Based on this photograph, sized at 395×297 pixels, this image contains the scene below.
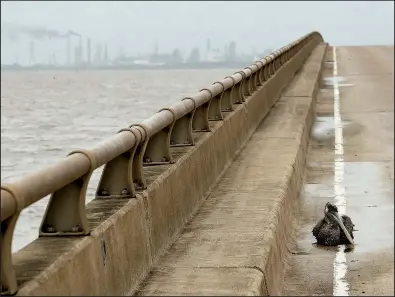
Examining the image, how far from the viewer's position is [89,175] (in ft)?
21.1

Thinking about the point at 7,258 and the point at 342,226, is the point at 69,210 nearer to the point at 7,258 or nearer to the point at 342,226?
the point at 7,258

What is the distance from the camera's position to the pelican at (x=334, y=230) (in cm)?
1027

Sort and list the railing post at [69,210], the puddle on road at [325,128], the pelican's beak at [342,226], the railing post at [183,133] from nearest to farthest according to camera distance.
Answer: the railing post at [69,210] < the pelican's beak at [342,226] < the railing post at [183,133] < the puddle on road at [325,128]

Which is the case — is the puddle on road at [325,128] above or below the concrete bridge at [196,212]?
below

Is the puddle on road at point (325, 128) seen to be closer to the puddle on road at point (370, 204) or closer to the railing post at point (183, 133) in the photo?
the puddle on road at point (370, 204)

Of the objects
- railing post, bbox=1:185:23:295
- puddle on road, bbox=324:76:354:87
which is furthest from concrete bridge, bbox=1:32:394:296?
puddle on road, bbox=324:76:354:87

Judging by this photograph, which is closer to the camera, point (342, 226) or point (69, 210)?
point (69, 210)

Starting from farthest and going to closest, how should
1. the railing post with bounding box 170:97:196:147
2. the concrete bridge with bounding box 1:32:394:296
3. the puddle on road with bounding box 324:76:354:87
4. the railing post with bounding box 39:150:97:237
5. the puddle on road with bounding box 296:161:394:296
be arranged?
the puddle on road with bounding box 324:76:354:87 < the railing post with bounding box 170:97:196:147 < the puddle on road with bounding box 296:161:394:296 < the railing post with bounding box 39:150:97:237 < the concrete bridge with bounding box 1:32:394:296

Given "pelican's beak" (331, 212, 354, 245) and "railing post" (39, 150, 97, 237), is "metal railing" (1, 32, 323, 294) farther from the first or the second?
"pelican's beak" (331, 212, 354, 245)

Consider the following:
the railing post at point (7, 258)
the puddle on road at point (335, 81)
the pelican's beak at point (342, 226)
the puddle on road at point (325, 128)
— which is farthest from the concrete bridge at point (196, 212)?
the puddle on road at point (335, 81)

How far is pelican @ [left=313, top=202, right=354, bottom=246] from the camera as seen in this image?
10.3 m

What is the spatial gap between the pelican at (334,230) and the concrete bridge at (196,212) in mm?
140

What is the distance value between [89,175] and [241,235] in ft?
9.07

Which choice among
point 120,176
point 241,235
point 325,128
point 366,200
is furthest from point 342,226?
point 325,128
